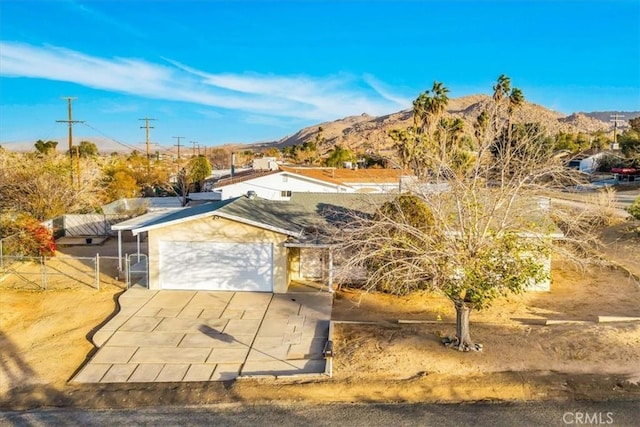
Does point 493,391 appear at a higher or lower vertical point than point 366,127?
lower

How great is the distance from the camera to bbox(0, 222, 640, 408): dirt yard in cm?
1092

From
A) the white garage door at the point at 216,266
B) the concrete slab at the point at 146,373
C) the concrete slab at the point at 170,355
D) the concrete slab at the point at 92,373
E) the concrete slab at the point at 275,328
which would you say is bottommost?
the concrete slab at the point at 92,373

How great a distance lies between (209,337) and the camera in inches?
564

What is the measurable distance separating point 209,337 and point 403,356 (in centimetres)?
563

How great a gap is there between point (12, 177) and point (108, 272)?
53.7 ft

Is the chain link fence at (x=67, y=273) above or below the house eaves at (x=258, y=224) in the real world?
below

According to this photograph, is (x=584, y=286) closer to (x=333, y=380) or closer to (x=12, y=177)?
(x=333, y=380)

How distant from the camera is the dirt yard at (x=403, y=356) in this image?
1092 cm

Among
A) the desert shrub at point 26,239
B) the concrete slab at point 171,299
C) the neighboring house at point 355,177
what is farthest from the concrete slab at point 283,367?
the neighboring house at point 355,177

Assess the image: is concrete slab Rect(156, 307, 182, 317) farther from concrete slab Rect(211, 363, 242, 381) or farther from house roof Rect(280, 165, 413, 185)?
house roof Rect(280, 165, 413, 185)

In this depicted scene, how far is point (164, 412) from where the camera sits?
406 inches

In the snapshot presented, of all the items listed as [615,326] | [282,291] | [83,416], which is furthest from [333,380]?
[615,326]

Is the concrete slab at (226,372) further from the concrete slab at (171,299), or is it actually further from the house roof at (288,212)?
the house roof at (288,212)
